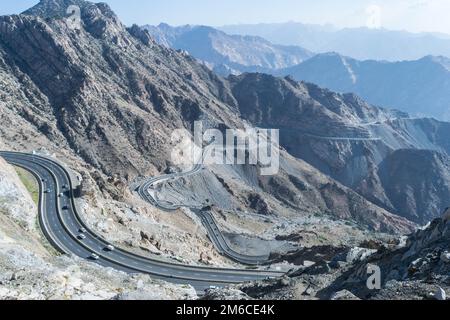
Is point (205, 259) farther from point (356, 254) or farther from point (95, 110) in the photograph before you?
point (95, 110)

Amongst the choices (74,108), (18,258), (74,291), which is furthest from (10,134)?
(74,291)

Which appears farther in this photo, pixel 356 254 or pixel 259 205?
pixel 259 205

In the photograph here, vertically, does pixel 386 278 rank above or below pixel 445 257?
below

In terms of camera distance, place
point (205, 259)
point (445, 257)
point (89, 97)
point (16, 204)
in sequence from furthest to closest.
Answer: point (89, 97) < point (205, 259) < point (16, 204) < point (445, 257)

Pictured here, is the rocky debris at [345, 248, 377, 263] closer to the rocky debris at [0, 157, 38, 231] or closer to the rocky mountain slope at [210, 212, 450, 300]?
the rocky mountain slope at [210, 212, 450, 300]

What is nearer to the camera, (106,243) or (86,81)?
(106,243)

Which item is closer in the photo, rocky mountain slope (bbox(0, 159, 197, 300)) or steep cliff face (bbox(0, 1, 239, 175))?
rocky mountain slope (bbox(0, 159, 197, 300))

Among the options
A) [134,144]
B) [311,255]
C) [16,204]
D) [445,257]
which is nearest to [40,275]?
[445,257]

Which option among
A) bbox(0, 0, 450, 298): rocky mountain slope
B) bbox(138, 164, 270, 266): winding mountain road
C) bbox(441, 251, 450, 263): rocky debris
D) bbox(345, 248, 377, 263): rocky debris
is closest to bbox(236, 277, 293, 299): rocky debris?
bbox(345, 248, 377, 263): rocky debris
